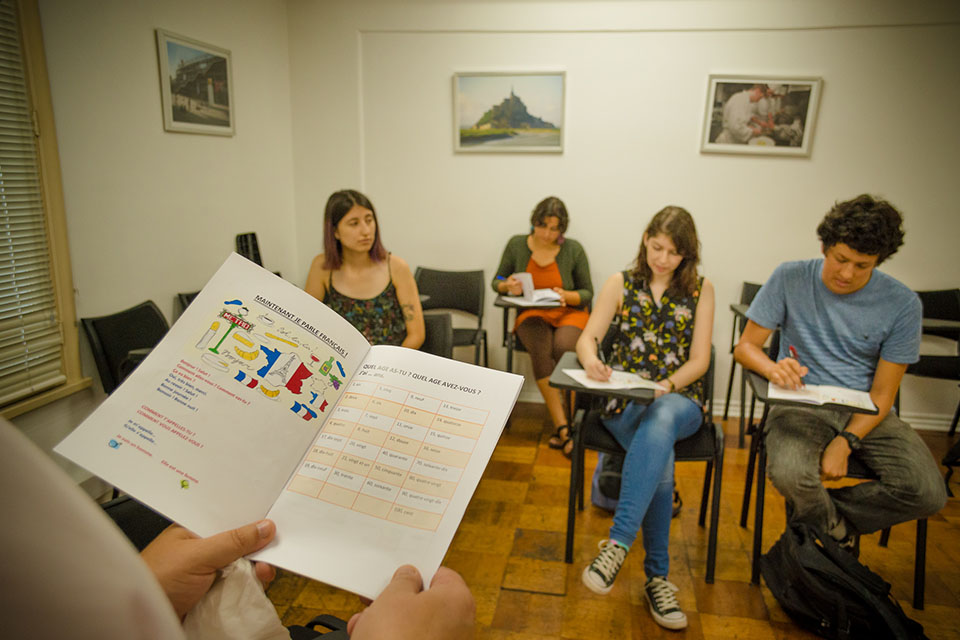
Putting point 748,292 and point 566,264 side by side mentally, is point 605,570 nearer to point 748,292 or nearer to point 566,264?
point 566,264

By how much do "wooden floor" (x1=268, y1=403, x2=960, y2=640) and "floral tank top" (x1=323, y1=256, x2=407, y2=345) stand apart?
0.91m

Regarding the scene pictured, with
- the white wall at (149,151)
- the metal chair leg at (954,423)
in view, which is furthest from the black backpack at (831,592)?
the white wall at (149,151)

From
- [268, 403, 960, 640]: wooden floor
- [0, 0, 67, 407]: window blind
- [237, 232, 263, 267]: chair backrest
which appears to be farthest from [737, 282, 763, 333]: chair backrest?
[0, 0, 67, 407]: window blind

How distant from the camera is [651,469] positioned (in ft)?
6.41

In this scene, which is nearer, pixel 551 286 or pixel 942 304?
pixel 942 304

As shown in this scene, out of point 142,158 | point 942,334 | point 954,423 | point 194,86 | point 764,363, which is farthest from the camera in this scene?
point 954,423

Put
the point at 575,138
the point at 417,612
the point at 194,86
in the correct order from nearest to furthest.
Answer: the point at 417,612
the point at 194,86
the point at 575,138

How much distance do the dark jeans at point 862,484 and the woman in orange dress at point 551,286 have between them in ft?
4.46

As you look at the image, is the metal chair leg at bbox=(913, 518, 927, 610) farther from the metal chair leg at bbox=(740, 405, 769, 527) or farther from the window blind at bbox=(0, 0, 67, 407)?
the window blind at bbox=(0, 0, 67, 407)

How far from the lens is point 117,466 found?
25.8 inches

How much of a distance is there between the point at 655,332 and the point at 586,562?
→ 96cm

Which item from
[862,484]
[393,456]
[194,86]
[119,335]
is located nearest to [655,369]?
[862,484]

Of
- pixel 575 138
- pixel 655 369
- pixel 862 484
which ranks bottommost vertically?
pixel 862 484

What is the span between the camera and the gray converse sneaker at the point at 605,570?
6.27 ft
